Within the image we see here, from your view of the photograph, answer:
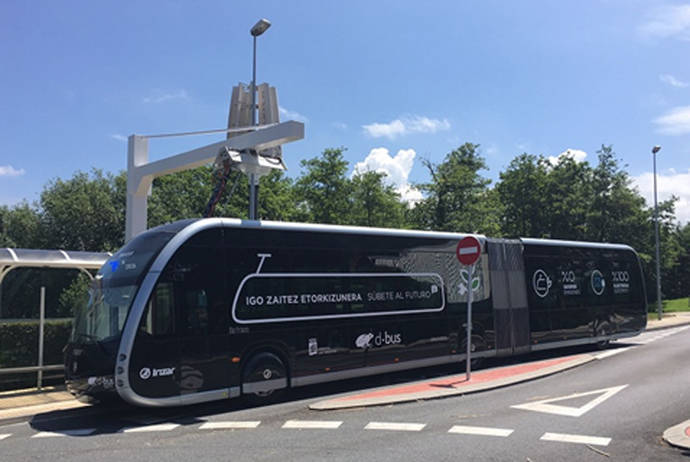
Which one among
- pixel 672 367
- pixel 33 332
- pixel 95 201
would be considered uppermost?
pixel 95 201

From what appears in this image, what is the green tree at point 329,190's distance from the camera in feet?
119

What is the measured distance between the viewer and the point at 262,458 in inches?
256

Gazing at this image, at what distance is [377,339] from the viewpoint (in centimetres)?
1177

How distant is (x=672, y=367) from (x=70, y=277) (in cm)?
1512

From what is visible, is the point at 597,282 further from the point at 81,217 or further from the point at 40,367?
the point at 81,217

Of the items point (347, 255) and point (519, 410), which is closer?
point (519, 410)

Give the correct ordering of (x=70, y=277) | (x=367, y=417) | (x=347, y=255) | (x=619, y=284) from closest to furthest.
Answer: (x=367, y=417), (x=347, y=255), (x=70, y=277), (x=619, y=284)

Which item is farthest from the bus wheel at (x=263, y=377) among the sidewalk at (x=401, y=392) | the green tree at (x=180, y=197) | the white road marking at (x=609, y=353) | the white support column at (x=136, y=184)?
the green tree at (x=180, y=197)

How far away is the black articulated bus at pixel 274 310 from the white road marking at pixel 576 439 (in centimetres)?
460

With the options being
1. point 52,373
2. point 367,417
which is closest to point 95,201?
point 52,373

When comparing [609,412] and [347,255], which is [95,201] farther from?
[609,412]

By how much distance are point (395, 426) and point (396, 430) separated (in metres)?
0.24

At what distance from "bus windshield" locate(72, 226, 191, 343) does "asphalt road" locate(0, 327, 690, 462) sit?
1425 millimetres

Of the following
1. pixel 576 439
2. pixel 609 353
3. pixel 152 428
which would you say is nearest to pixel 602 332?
pixel 609 353
